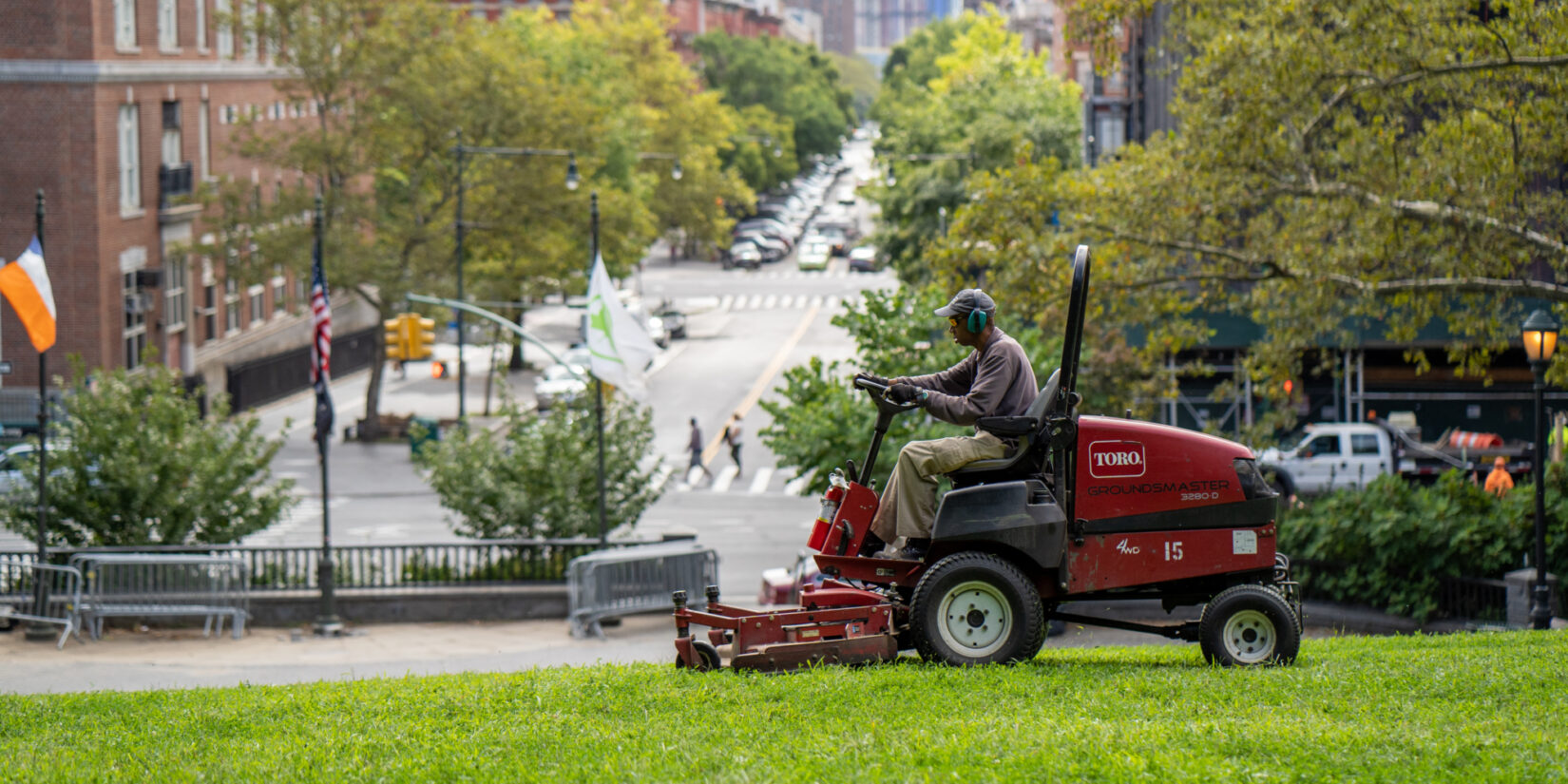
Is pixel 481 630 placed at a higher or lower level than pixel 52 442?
lower

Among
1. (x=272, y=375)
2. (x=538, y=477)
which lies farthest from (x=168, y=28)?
(x=538, y=477)

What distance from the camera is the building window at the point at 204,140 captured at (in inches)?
1886

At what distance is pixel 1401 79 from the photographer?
1864cm

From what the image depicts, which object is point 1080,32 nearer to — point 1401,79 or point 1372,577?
point 1401,79

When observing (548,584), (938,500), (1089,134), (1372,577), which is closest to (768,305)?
(1089,134)

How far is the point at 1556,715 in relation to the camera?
27.2 feet

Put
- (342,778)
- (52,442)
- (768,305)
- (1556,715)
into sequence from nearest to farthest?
(342,778) → (1556,715) → (52,442) → (768,305)

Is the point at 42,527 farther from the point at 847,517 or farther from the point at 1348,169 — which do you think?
the point at 1348,169

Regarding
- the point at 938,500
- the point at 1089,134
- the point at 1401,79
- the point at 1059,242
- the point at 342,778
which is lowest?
the point at 342,778

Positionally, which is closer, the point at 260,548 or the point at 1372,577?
the point at 1372,577

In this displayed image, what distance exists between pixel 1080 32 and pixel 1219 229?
3.38m

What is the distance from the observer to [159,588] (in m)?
20.7

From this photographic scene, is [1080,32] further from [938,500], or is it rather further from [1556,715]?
[1556,715]

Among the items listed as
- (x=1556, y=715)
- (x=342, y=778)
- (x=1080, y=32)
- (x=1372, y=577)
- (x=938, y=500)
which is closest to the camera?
(x=342, y=778)
